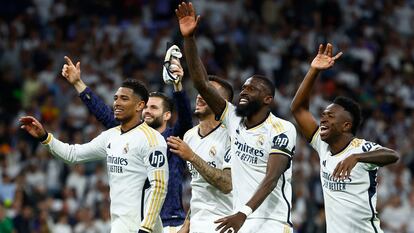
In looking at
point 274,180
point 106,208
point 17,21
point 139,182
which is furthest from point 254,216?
point 17,21

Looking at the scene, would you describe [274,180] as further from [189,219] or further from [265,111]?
[189,219]

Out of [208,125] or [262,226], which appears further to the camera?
[208,125]

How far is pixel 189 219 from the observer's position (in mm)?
10469

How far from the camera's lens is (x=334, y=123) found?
32.7 ft

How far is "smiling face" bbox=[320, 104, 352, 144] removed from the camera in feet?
32.6

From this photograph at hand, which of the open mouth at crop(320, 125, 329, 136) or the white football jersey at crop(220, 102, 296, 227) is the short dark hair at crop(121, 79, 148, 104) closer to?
the white football jersey at crop(220, 102, 296, 227)

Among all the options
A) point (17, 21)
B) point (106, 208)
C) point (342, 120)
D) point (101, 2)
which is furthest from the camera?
point (101, 2)

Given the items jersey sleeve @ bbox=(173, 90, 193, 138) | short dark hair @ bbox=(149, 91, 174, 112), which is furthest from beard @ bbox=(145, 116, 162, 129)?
jersey sleeve @ bbox=(173, 90, 193, 138)

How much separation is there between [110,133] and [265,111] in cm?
160

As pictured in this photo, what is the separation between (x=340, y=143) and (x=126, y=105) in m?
2.15

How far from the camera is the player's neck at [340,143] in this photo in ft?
32.7

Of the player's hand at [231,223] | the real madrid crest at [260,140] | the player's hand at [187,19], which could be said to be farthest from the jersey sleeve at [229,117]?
the player's hand at [231,223]

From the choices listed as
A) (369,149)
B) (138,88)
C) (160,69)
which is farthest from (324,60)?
(160,69)

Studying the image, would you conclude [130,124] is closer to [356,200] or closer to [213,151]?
[213,151]
